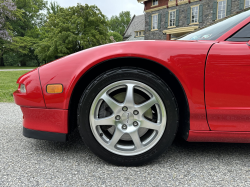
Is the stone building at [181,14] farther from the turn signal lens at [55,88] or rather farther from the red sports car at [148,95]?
the turn signal lens at [55,88]

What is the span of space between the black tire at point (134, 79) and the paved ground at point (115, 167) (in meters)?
0.08

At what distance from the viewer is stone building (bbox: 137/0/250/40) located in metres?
14.7

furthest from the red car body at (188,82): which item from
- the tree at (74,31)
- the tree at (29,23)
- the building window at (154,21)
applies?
the tree at (29,23)

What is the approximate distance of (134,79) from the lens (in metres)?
1.40

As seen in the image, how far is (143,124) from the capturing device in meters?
1.41

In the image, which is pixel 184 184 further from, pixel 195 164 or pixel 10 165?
pixel 10 165

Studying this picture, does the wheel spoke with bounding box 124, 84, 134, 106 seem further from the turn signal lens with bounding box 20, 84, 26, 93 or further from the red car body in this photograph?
the turn signal lens with bounding box 20, 84, 26, 93

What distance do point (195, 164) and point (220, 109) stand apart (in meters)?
0.49

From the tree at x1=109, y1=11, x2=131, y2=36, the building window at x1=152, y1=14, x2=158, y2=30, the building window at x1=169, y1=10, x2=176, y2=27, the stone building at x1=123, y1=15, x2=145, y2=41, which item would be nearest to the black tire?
the building window at x1=169, y1=10, x2=176, y2=27

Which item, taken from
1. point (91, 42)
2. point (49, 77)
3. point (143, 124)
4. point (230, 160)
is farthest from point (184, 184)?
point (91, 42)

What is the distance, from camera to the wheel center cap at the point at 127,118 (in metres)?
1.40

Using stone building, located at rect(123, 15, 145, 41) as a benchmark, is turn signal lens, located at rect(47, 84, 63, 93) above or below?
below

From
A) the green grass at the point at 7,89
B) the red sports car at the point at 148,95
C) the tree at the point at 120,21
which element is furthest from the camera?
the tree at the point at 120,21

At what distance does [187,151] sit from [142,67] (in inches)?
35.2
